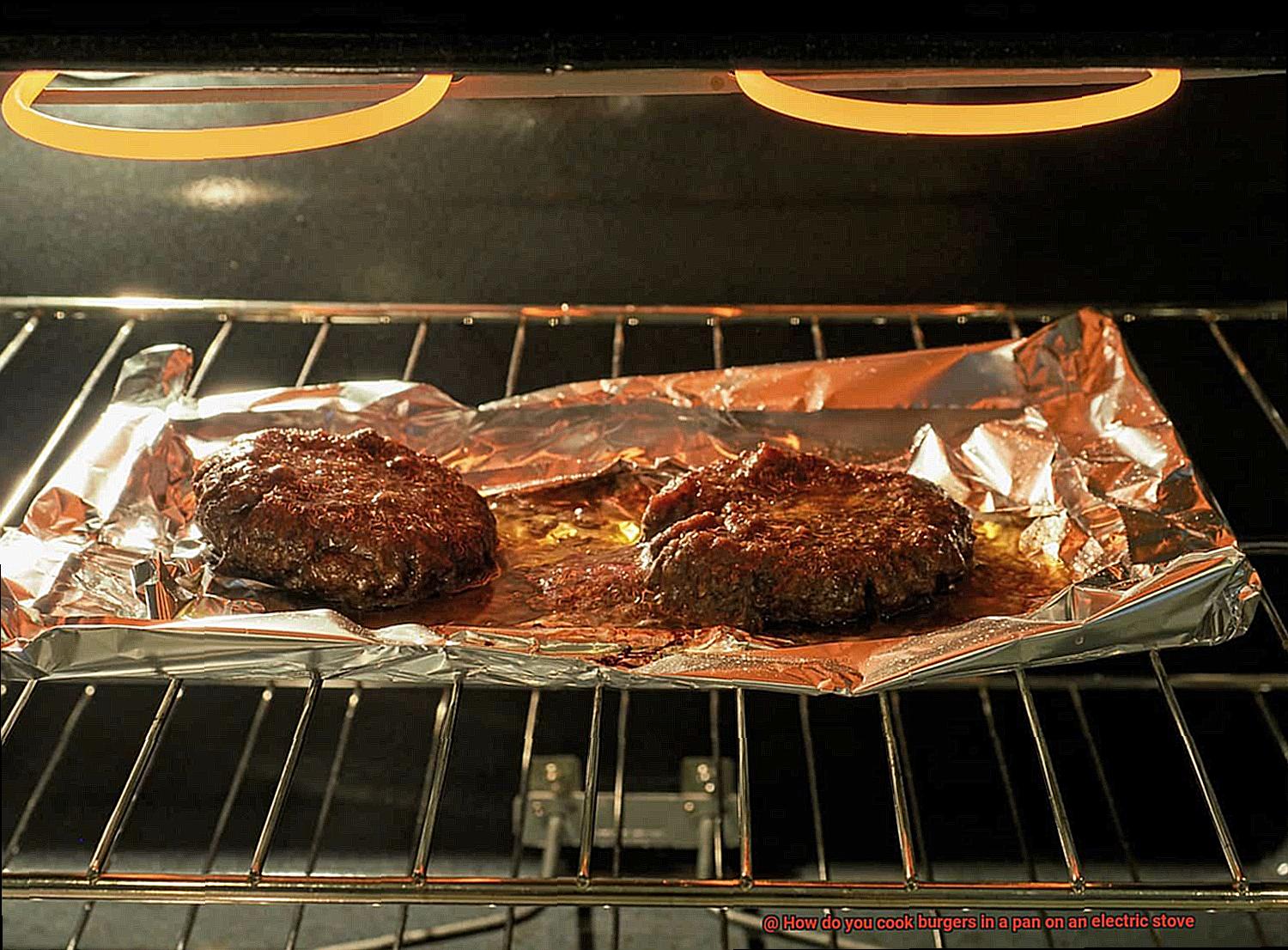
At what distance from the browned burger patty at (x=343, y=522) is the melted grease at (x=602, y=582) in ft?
0.13

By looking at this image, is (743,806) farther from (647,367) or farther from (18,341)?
(18,341)

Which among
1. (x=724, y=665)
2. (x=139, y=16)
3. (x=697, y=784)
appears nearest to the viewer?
(x=139, y=16)

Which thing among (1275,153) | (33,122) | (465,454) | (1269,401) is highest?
(1275,153)

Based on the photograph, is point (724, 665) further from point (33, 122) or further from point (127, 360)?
point (127, 360)

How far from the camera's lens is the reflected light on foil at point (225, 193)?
5.78ft

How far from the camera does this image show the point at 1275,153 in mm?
1708

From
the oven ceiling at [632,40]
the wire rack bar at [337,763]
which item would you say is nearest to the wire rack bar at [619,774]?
the wire rack bar at [337,763]

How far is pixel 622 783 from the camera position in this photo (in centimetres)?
208

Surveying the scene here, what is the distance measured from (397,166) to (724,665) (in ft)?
2.81

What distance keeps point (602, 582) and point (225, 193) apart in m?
0.73

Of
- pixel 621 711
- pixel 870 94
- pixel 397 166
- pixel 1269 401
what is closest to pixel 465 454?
pixel 397 166

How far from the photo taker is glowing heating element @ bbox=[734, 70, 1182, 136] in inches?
41.2

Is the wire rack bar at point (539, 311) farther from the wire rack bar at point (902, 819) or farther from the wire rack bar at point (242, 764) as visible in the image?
the wire rack bar at point (902, 819)

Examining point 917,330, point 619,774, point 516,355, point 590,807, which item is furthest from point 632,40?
point 619,774
